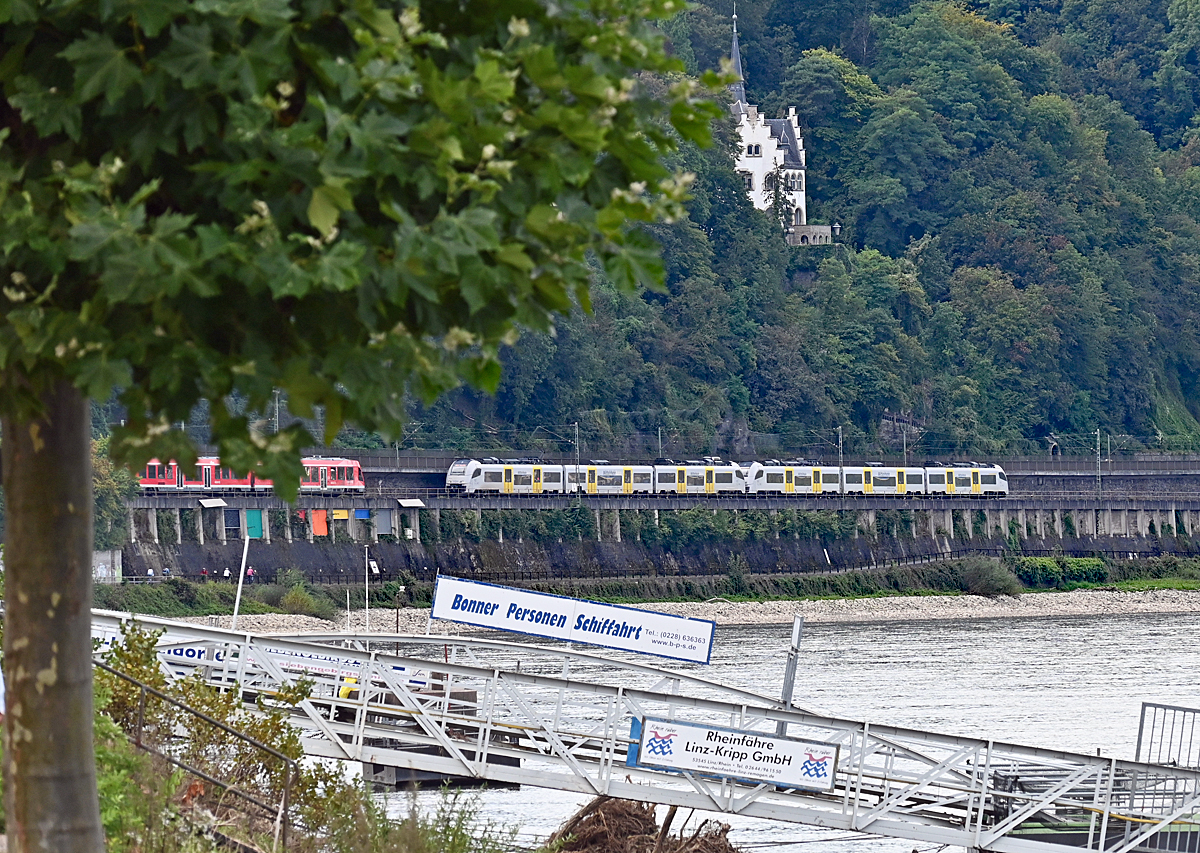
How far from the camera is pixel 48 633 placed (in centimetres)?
818

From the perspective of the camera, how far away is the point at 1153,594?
10800 centimetres

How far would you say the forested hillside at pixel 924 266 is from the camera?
129 meters

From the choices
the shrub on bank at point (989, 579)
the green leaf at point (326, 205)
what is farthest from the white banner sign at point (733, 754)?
the shrub on bank at point (989, 579)

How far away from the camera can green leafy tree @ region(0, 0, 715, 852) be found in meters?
6.46

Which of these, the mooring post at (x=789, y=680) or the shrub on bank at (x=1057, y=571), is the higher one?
the mooring post at (x=789, y=680)

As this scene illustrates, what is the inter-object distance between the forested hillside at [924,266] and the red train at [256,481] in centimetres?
1542

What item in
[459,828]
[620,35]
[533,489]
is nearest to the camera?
[620,35]

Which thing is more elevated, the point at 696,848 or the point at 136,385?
the point at 136,385

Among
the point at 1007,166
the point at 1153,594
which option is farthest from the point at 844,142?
the point at 1153,594

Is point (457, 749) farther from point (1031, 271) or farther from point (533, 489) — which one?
point (1031, 271)

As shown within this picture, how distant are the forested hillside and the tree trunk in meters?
108

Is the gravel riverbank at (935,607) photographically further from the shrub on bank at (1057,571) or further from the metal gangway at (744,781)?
the metal gangway at (744,781)

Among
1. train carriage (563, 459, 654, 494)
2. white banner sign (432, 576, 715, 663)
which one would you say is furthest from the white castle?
white banner sign (432, 576, 715, 663)

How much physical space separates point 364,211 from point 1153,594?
353ft
